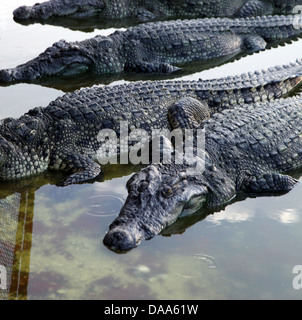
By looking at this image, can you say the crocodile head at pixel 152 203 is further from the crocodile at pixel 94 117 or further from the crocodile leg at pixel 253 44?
the crocodile leg at pixel 253 44

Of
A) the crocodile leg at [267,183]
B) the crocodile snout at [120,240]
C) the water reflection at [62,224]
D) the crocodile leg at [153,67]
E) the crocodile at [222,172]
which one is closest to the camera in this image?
the water reflection at [62,224]

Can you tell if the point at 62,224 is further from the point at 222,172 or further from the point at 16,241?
the point at 222,172

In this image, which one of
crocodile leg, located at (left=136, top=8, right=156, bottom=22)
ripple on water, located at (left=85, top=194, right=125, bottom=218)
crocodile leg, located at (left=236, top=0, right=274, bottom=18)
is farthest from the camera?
crocodile leg, located at (left=236, top=0, right=274, bottom=18)

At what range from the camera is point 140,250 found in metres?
4.45

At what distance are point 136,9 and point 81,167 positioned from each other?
19.7 ft

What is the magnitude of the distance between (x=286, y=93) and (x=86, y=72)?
122 inches

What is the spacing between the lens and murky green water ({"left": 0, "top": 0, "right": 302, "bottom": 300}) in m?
4.10

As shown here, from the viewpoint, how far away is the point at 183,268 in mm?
4336

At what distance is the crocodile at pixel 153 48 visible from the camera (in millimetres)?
8117

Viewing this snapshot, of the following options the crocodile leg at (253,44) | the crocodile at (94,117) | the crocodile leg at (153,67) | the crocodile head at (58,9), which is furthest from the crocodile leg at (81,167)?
the crocodile head at (58,9)

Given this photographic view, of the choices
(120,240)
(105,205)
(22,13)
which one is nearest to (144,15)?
(22,13)

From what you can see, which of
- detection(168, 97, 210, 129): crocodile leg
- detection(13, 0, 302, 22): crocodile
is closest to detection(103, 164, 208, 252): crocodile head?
detection(168, 97, 210, 129): crocodile leg

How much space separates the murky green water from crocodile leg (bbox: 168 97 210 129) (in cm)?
99

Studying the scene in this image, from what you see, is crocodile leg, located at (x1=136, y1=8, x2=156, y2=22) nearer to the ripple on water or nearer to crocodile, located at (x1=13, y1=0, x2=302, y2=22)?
crocodile, located at (x1=13, y1=0, x2=302, y2=22)
